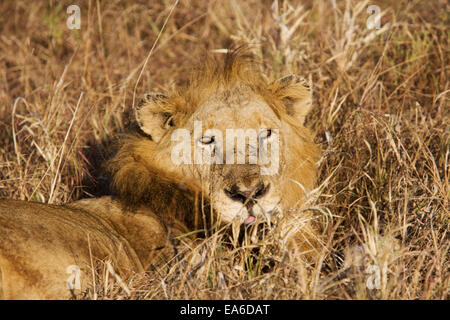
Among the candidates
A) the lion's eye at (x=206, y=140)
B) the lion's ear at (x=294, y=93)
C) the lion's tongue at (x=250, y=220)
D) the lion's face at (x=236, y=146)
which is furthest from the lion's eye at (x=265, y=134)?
the lion's tongue at (x=250, y=220)

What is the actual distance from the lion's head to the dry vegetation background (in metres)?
0.23

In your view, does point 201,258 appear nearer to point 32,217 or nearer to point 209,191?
point 209,191

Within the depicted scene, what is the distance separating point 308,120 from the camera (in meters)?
5.61

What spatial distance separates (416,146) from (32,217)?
292 cm

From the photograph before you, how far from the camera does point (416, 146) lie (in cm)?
507

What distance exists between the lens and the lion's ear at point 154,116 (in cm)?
417

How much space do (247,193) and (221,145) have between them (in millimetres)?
469

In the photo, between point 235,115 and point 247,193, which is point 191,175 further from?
point 247,193

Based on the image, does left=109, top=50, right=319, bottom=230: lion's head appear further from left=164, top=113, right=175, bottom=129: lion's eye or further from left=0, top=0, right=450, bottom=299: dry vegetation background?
left=0, top=0, right=450, bottom=299: dry vegetation background

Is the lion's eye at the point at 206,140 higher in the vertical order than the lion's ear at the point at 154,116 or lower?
lower

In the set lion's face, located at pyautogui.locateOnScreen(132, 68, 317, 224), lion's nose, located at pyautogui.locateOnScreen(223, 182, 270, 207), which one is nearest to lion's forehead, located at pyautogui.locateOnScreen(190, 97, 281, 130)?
lion's face, located at pyautogui.locateOnScreen(132, 68, 317, 224)

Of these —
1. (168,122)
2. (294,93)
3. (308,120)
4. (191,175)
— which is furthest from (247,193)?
(308,120)

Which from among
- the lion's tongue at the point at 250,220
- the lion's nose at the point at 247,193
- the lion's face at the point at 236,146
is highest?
the lion's face at the point at 236,146

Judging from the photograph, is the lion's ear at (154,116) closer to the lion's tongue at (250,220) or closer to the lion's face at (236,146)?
the lion's face at (236,146)
